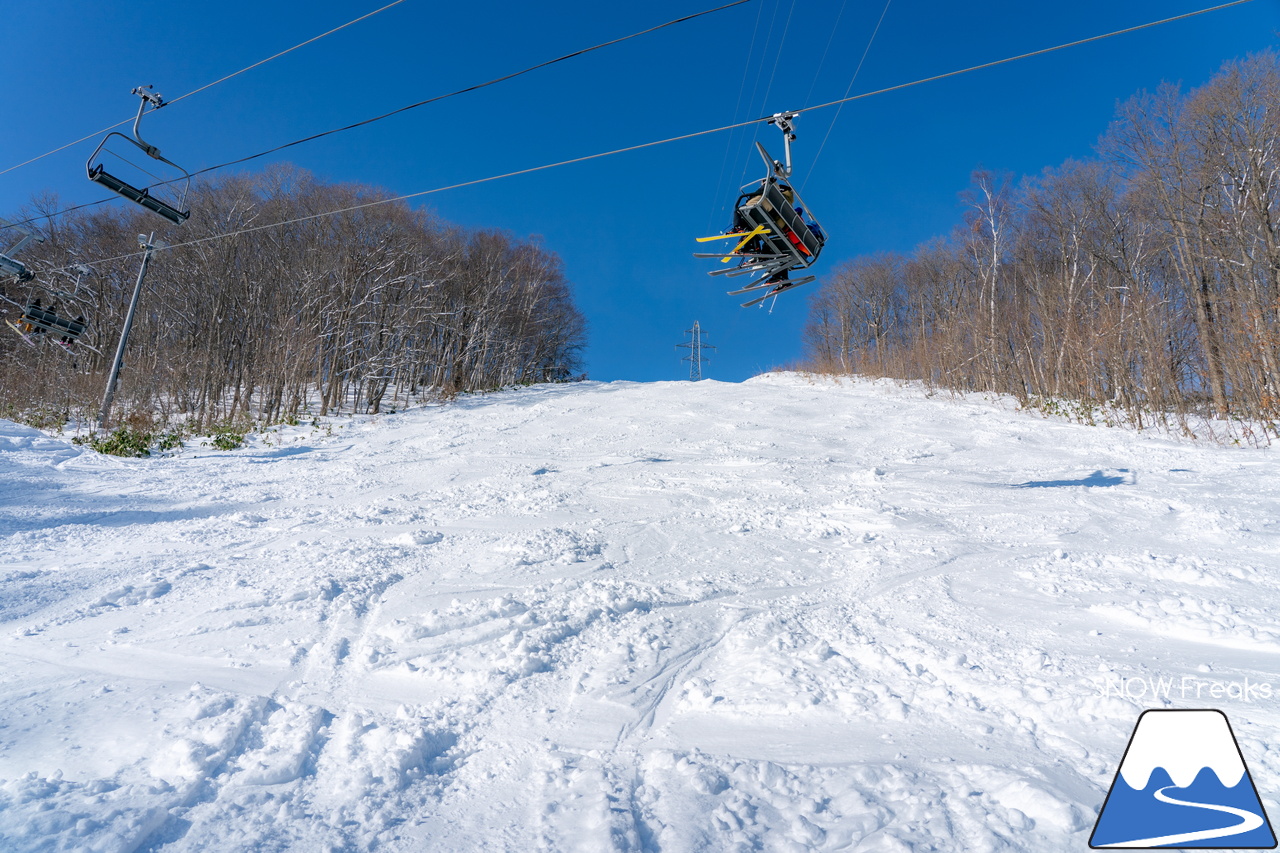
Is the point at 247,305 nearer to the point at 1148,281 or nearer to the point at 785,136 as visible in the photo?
the point at 785,136

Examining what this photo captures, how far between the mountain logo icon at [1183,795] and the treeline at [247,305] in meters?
17.3

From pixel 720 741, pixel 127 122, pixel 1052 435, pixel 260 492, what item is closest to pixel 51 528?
pixel 260 492

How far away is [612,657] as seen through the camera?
121 inches

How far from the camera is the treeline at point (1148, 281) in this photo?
1212cm

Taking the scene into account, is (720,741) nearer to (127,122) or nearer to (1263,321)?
(127,122)

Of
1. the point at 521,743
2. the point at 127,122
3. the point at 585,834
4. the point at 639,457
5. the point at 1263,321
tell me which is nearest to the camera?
the point at 585,834

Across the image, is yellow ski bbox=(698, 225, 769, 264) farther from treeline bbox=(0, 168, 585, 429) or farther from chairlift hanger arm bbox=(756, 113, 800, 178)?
treeline bbox=(0, 168, 585, 429)

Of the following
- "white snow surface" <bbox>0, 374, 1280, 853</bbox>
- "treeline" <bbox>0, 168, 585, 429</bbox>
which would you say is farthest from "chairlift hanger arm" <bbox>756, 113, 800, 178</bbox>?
"treeline" <bbox>0, 168, 585, 429</bbox>

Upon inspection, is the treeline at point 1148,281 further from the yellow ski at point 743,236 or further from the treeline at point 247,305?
the treeline at point 247,305

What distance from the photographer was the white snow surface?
6.20ft

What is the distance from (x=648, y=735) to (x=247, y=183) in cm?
2467

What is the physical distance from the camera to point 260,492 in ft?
21.9

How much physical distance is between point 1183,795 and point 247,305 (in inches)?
949

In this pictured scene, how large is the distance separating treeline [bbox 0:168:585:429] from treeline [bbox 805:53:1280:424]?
20.4m
